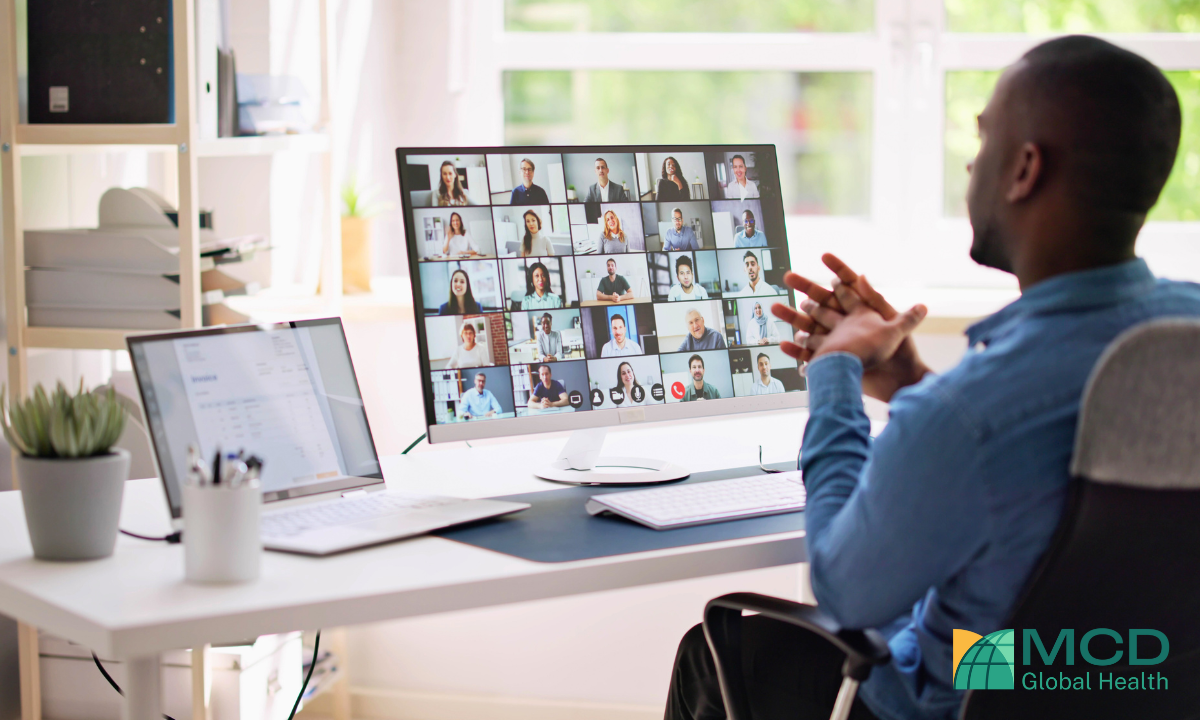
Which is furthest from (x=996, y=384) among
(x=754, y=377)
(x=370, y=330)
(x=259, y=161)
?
(x=259, y=161)

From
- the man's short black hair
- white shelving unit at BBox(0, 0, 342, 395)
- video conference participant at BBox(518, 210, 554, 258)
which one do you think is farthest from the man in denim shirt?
white shelving unit at BBox(0, 0, 342, 395)

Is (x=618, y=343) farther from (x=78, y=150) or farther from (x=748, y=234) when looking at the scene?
(x=78, y=150)

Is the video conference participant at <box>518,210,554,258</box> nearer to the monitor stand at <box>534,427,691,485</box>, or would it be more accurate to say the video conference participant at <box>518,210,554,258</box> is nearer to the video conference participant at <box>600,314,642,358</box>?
the video conference participant at <box>600,314,642,358</box>

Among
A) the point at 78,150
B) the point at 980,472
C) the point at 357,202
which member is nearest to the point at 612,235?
the point at 980,472

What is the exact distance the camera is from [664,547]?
1293 millimetres

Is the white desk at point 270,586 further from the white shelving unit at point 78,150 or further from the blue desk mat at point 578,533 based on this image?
the white shelving unit at point 78,150

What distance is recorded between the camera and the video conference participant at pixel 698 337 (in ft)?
5.47

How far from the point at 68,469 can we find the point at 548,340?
652 mm

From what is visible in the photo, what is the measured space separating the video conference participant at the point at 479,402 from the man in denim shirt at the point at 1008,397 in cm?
48

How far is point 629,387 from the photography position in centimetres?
162

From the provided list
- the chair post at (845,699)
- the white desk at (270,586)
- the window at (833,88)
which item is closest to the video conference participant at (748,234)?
the white desk at (270,586)

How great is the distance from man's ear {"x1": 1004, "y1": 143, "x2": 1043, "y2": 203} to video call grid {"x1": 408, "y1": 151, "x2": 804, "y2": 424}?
61 cm

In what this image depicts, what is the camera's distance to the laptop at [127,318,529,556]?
1.30 metres

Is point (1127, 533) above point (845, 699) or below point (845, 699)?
above
